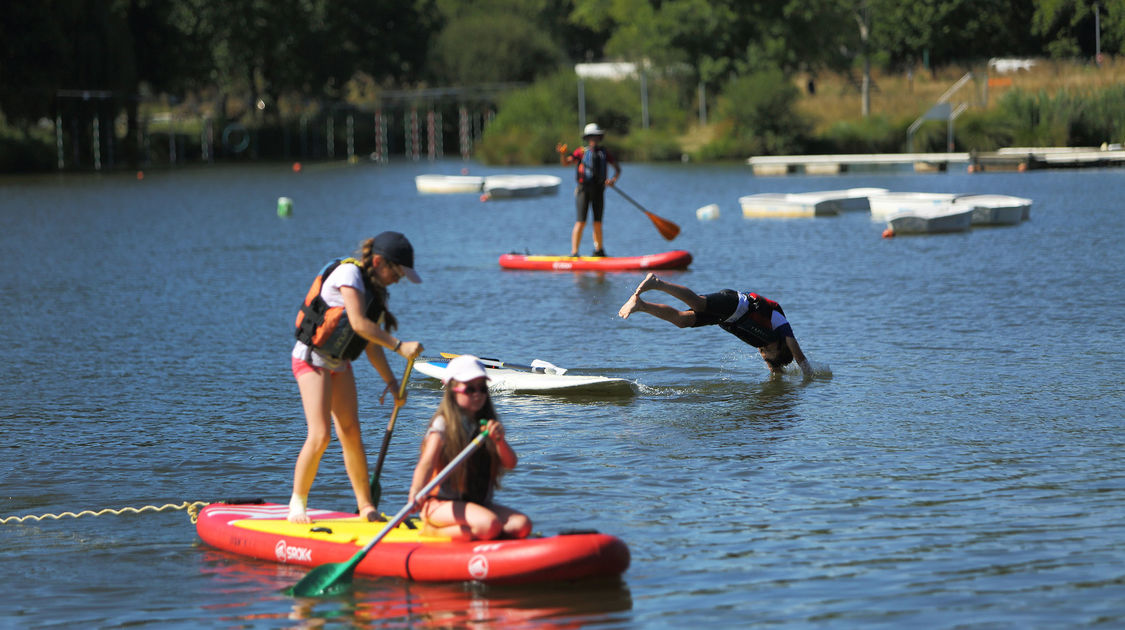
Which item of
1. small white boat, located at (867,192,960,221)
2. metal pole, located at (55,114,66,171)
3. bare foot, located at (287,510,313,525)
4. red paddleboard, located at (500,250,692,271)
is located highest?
metal pole, located at (55,114,66,171)

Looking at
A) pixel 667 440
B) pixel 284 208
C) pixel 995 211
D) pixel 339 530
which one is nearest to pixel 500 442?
pixel 339 530

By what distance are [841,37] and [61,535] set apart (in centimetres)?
6865

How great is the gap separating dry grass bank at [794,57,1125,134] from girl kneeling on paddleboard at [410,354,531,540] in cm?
5279

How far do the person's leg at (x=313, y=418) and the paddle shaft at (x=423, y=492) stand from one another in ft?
2.12

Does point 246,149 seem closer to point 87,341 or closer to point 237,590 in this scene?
point 87,341

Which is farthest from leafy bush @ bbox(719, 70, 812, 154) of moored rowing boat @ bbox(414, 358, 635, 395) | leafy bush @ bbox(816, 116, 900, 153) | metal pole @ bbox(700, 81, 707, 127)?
moored rowing boat @ bbox(414, 358, 635, 395)

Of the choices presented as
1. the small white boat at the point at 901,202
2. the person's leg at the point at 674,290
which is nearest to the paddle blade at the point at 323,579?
the person's leg at the point at 674,290

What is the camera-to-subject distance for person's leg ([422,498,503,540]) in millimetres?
7449

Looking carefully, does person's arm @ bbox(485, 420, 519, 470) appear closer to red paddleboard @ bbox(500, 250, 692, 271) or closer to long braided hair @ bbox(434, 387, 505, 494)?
long braided hair @ bbox(434, 387, 505, 494)

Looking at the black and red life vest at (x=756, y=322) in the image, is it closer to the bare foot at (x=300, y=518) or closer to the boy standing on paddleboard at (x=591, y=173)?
the bare foot at (x=300, y=518)

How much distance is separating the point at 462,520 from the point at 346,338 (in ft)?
3.89

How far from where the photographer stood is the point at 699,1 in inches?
2788

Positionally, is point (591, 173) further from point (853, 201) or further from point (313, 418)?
point (313, 418)

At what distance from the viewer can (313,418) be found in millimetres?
7746
